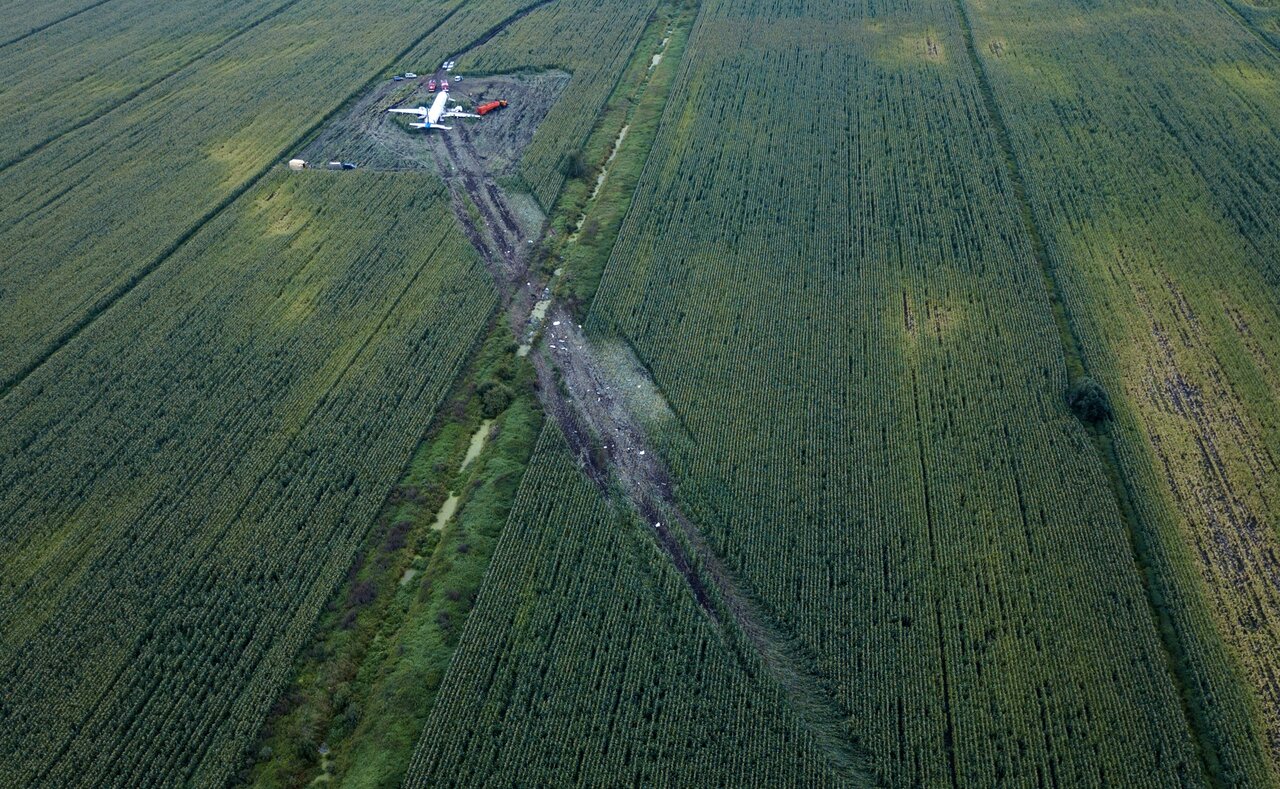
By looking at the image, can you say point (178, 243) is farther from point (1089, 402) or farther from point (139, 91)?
point (1089, 402)

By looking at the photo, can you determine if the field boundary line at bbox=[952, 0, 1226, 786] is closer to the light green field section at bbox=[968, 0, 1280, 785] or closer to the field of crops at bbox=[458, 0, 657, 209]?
the light green field section at bbox=[968, 0, 1280, 785]

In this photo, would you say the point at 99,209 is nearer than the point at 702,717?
No

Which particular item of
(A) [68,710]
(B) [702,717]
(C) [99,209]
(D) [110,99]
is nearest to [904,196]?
(B) [702,717]

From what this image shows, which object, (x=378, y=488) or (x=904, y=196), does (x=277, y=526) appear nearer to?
(x=378, y=488)

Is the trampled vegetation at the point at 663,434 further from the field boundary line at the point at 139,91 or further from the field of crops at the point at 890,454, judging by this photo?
the field boundary line at the point at 139,91

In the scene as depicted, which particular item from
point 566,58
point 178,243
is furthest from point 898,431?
point 566,58

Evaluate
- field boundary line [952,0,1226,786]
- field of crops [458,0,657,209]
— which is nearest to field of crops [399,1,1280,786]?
field boundary line [952,0,1226,786]
